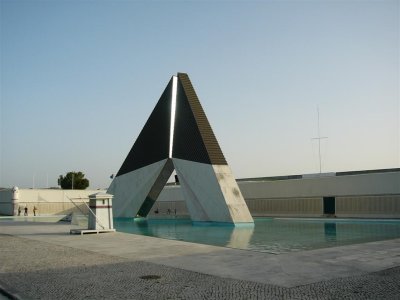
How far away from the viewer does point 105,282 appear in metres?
7.77

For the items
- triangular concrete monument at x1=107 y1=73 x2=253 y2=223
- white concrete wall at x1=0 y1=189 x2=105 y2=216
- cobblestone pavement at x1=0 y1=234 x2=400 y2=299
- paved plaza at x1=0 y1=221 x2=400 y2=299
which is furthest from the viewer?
white concrete wall at x1=0 y1=189 x2=105 y2=216

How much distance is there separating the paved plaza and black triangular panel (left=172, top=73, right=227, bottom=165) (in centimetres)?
1161

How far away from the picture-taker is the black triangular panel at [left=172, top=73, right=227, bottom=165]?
24.2m

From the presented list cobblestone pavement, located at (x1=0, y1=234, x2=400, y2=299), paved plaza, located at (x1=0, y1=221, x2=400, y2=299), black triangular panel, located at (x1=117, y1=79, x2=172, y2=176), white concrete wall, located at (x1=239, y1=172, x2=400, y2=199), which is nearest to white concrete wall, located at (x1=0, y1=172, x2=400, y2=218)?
white concrete wall, located at (x1=239, y1=172, x2=400, y2=199)

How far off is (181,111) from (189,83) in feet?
7.13

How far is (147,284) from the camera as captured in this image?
7.61 meters

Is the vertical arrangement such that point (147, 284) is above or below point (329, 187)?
below

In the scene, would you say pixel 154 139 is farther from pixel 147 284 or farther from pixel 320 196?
pixel 147 284

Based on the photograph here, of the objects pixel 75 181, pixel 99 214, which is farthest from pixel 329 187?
pixel 75 181

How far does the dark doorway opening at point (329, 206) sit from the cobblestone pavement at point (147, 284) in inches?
982

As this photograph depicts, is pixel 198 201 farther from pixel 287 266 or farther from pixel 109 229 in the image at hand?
pixel 287 266

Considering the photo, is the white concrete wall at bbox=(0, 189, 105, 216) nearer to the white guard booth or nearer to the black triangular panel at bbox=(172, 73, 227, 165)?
the black triangular panel at bbox=(172, 73, 227, 165)

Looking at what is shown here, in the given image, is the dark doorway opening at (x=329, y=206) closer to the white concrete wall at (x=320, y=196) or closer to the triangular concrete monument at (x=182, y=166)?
the white concrete wall at (x=320, y=196)

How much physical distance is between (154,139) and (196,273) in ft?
68.0
